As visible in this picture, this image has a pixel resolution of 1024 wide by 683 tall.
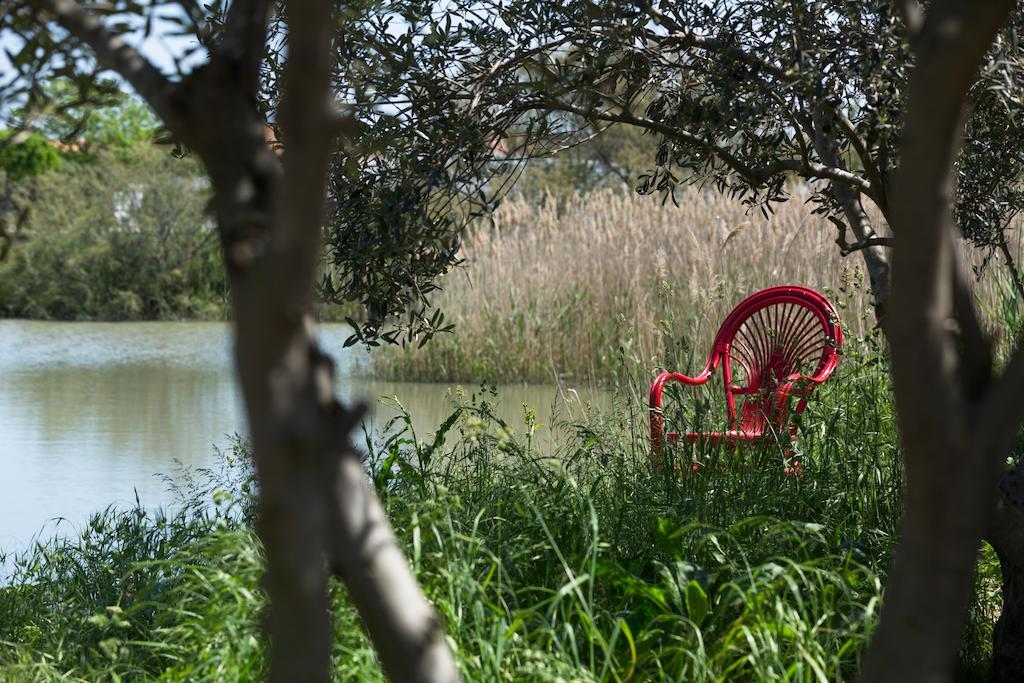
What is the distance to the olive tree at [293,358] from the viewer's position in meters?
1.05

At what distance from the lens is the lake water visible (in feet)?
18.4

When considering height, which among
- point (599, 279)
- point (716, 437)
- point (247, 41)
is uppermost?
point (599, 279)

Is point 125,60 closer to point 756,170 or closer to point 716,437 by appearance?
point 756,170

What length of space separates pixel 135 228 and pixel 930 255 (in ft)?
90.3

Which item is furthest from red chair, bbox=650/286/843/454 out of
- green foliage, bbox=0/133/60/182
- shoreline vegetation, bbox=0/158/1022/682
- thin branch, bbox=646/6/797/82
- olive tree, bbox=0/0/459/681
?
green foliage, bbox=0/133/60/182

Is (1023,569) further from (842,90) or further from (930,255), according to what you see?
(930,255)

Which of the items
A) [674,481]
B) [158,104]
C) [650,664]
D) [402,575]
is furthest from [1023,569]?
[158,104]

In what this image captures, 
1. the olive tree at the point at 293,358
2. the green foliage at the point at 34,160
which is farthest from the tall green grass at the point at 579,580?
A: the green foliage at the point at 34,160

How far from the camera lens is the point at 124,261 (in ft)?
86.5

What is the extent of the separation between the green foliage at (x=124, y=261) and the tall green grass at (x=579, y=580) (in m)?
22.8

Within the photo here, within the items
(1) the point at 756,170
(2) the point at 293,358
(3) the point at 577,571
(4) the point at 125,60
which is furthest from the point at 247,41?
(1) the point at 756,170

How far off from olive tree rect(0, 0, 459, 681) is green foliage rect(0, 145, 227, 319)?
25002 millimetres

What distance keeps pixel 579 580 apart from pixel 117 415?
7.42 metres

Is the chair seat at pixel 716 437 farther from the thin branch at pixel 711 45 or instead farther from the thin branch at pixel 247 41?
the thin branch at pixel 247 41
